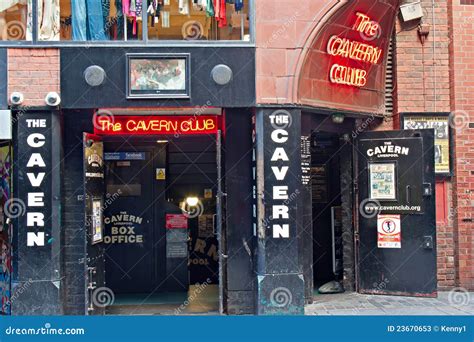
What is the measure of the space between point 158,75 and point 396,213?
14.6 ft

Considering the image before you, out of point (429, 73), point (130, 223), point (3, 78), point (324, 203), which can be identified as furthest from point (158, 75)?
point (429, 73)

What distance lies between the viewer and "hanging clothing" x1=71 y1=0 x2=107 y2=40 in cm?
891

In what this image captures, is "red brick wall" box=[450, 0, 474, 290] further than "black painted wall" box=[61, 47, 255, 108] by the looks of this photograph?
Yes

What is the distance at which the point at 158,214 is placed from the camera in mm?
10695

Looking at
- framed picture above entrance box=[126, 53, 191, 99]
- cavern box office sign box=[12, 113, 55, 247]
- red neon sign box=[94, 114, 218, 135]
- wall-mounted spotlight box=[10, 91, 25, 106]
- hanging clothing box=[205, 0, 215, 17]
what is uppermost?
hanging clothing box=[205, 0, 215, 17]

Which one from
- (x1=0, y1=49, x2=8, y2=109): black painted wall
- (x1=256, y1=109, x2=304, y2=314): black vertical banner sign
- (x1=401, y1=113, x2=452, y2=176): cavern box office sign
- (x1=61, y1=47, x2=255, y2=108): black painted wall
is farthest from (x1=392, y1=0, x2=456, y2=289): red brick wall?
(x1=0, y1=49, x2=8, y2=109): black painted wall

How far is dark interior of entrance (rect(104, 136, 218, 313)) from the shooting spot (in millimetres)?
10484

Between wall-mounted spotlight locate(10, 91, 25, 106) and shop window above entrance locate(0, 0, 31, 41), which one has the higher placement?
shop window above entrance locate(0, 0, 31, 41)

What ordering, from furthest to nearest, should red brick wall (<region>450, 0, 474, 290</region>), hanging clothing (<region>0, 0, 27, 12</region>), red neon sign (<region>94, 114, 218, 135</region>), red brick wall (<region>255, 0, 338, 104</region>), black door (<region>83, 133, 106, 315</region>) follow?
red brick wall (<region>450, 0, 474, 290</region>)
red neon sign (<region>94, 114, 218, 135</region>)
hanging clothing (<region>0, 0, 27, 12</region>)
red brick wall (<region>255, 0, 338, 104</region>)
black door (<region>83, 133, 106, 315</region>)

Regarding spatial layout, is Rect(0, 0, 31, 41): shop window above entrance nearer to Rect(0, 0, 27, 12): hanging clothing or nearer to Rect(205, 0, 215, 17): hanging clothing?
Rect(0, 0, 27, 12): hanging clothing

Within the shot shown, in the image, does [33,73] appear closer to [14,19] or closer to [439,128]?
[14,19]

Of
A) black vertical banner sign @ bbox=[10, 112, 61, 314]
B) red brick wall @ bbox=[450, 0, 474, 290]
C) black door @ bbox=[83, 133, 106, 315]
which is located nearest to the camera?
black vertical banner sign @ bbox=[10, 112, 61, 314]

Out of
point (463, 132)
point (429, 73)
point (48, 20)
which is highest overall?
point (48, 20)

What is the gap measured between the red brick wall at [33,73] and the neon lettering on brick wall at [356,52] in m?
4.15
